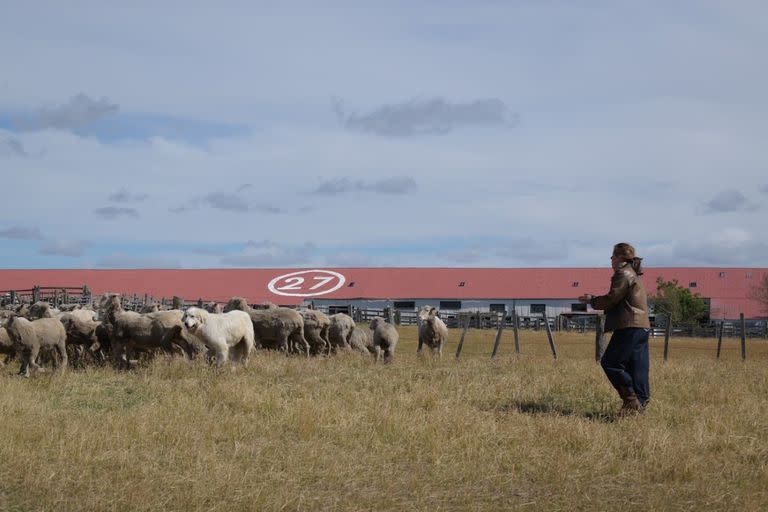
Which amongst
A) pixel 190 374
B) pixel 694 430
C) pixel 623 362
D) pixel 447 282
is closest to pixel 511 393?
pixel 623 362

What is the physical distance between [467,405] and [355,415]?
1976 millimetres

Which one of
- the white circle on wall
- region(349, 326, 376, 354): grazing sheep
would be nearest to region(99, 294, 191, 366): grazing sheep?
region(349, 326, 376, 354): grazing sheep

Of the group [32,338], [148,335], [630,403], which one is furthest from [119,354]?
[630,403]

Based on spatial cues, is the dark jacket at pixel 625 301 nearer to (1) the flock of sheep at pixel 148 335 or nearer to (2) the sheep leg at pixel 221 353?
(2) the sheep leg at pixel 221 353

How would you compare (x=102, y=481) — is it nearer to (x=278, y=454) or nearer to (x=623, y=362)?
(x=278, y=454)

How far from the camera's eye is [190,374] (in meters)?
16.7

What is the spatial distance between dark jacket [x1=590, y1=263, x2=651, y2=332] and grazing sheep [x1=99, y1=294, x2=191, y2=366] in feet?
29.9

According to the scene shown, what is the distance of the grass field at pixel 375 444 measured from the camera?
897cm

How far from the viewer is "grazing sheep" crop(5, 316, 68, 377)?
54.2ft

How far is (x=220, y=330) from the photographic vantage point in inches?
704

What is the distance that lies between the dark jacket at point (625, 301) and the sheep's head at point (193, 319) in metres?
7.68

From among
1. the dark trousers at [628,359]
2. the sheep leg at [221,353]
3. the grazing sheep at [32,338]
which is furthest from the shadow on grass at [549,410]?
the grazing sheep at [32,338]

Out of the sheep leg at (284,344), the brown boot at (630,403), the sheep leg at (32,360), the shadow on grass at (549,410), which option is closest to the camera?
the brown boot at (630,403)

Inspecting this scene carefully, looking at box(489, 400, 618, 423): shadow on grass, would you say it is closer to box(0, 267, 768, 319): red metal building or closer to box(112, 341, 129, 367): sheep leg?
box(112, 341, 129, 367): sheep leg
